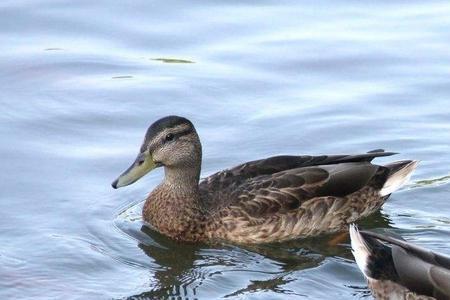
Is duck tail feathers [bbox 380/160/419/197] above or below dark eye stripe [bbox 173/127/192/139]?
below

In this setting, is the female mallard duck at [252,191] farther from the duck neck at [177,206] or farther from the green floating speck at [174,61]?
the green floating speck at [174,61]

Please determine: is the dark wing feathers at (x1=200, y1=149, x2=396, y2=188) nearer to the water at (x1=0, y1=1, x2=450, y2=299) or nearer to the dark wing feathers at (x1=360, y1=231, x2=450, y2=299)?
the water at (x1=0, y1=1, x2=450, y2=299)

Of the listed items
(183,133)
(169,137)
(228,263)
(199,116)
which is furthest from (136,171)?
(199,116)

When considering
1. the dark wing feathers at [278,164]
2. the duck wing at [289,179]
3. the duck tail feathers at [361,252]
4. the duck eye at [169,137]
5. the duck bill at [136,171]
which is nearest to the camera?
the duck tail feathers at [361,252]

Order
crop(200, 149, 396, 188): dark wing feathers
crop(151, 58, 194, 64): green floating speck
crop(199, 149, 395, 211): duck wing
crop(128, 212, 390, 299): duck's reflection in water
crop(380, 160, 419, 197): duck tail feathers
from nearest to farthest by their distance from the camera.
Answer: crop(128, 212, 390, 299): duck's reflection in water < crop(199, 149, 395, 211): duck wing < crop(200, 149, 396, 188): dark wing feathers < crop(380, 160, 419, 197): duck tail feathers < crop(151, 58, 194, 64): green floating speck

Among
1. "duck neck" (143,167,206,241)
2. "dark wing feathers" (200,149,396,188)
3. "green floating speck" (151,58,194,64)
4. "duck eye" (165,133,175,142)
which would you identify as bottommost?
"duck neck" (143,167,206,241)

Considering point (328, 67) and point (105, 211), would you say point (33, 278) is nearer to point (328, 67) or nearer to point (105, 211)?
point (105, 211)

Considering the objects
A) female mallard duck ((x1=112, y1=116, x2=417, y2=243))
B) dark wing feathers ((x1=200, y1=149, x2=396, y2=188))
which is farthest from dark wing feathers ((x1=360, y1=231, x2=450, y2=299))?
dark wing feathers ((x1=200, y1=149, x2=396, y2=188))

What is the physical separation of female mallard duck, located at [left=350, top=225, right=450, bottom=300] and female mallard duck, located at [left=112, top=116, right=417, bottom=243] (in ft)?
5.14

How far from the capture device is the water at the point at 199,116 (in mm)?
10383

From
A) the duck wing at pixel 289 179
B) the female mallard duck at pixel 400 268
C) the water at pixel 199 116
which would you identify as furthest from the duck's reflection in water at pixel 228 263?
the female mallard duck at pixel 400 268

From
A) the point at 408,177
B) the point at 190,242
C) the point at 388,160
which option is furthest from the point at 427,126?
the point at 190,242

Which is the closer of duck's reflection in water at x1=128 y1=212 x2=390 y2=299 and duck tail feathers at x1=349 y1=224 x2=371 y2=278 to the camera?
duck tail feathers at x1=349 y1=224 x2=371 y2=278

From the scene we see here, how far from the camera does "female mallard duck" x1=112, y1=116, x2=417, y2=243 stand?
1126cm
